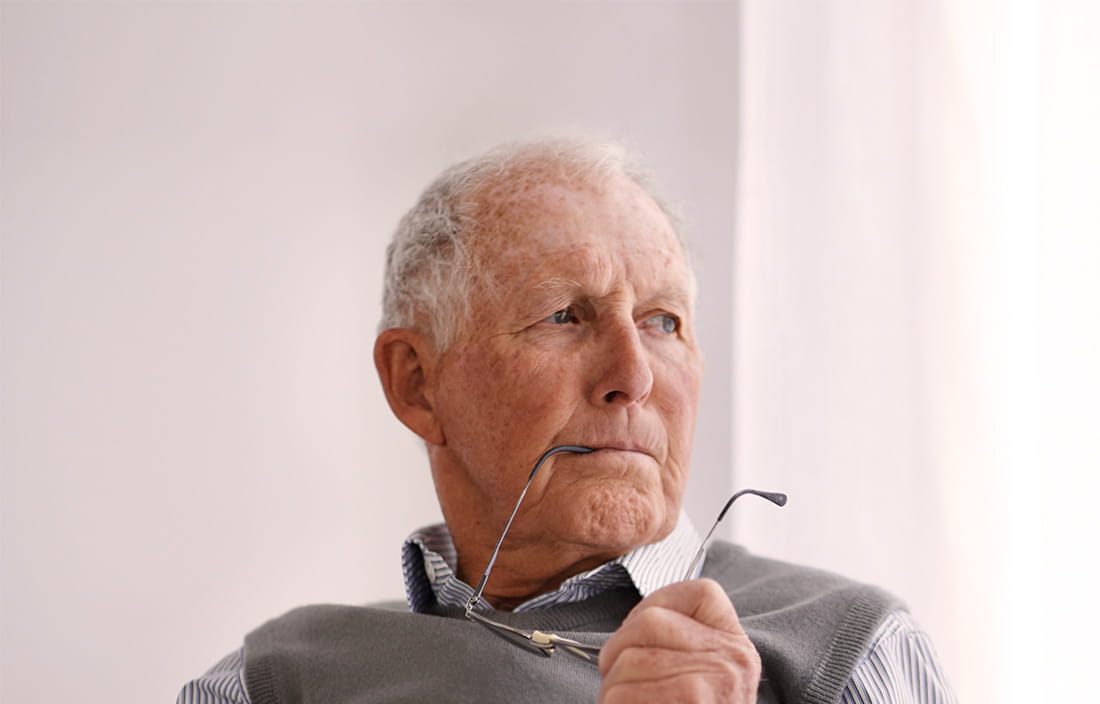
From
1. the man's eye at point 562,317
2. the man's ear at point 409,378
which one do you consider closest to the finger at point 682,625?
the man's eye at point 562,317

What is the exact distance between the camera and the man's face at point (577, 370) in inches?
51.8

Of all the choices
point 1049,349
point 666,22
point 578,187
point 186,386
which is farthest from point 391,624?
point 666,22

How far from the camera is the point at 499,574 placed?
1.44 m

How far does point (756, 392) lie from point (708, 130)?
0.72 meters

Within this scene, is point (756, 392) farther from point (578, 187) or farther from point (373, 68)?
point (373, 68)

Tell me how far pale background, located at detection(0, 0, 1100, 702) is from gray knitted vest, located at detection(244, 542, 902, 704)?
31 cm

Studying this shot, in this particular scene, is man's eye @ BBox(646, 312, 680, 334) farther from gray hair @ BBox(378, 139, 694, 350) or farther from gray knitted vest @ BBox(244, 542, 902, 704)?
gray knitted vest @ BBox(244, 542, 902, 704)

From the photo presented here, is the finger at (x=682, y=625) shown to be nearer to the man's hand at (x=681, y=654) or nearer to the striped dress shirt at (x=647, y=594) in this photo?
the man's hand at (x=681, y=654)

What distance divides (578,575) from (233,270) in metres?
1.31

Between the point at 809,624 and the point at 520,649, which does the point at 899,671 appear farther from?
the point at 520,649

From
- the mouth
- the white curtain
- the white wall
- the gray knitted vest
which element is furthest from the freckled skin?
the white wall

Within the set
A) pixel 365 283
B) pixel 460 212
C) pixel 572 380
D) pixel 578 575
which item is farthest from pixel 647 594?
pixel 365 283

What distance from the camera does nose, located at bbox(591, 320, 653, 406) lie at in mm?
1314

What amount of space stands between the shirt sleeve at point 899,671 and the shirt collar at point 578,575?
0.29 m
